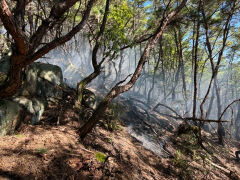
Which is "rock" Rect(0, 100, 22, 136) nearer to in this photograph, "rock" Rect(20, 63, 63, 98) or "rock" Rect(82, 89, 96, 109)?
"rock" Rect(20, 63, 63, 98)

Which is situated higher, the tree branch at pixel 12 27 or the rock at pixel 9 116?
the tree branch at pixel 12 27

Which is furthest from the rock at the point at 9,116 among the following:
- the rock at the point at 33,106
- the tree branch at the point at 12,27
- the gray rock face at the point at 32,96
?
the tree branch at the point at 12,27

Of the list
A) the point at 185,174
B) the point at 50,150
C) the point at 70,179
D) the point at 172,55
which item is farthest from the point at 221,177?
→ the point at 172,55

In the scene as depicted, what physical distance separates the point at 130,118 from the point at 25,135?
826 cm

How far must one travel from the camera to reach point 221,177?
234 inches

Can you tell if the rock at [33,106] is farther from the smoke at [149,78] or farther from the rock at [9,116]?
the smoke at [149,78]

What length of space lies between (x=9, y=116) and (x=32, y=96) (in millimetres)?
1886

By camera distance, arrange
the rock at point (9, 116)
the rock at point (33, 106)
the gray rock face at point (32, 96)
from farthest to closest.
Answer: the rock at point (33, 106), the gray rock face at point (32, 96), the rock at point (9, 116)

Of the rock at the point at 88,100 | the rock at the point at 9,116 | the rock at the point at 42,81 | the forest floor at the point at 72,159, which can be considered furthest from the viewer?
the rock at the point at 88,100

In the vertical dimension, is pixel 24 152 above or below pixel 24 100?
below

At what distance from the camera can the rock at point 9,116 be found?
11.9 feet

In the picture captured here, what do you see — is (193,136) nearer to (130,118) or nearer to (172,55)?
(130,118)

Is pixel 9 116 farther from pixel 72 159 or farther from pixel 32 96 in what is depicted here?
pixel 72 159

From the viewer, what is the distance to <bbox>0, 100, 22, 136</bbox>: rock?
11.9ft
